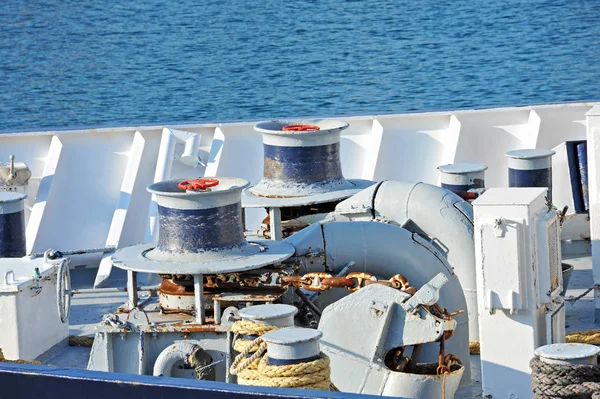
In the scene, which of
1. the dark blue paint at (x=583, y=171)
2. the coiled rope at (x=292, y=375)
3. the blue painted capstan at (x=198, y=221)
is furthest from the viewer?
the dark blue paint at (x=583, y=171)

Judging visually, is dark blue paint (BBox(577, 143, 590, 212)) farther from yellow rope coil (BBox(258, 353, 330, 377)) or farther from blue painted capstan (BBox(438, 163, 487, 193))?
yellow rope coil (BBox(258, 353, 330, 377))

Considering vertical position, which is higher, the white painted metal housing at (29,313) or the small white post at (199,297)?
the small white post at (199,297)

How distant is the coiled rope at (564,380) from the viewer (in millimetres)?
5496

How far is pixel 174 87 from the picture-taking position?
3431 centimetres

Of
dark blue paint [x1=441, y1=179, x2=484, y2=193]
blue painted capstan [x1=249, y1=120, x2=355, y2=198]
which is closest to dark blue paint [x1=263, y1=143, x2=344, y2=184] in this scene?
blue painted capstan [x1=249, y1=120, x2=355, y2=198]

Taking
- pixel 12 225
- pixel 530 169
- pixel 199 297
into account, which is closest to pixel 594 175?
pixel 530 169

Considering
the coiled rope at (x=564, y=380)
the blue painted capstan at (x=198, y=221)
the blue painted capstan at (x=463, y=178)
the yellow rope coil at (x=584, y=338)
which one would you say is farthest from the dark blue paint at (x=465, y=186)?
the coiled rope at (x=564, y=380)

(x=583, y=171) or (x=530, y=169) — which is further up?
(x=530, y=169)

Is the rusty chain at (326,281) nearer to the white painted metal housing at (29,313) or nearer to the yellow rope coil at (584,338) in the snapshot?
the yellow rope coil at (584,338)

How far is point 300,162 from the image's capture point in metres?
9.63

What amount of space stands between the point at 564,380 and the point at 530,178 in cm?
499

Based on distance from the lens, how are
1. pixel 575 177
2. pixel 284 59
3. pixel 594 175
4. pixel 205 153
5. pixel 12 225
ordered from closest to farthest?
pixel 594 175 → pixel 12 225 → pixel 575 177 → pixel 205 153 → pixel 284 59

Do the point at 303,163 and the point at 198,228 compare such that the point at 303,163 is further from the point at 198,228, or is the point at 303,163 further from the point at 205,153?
the point at 205,153

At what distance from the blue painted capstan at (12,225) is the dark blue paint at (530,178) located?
155 inches
